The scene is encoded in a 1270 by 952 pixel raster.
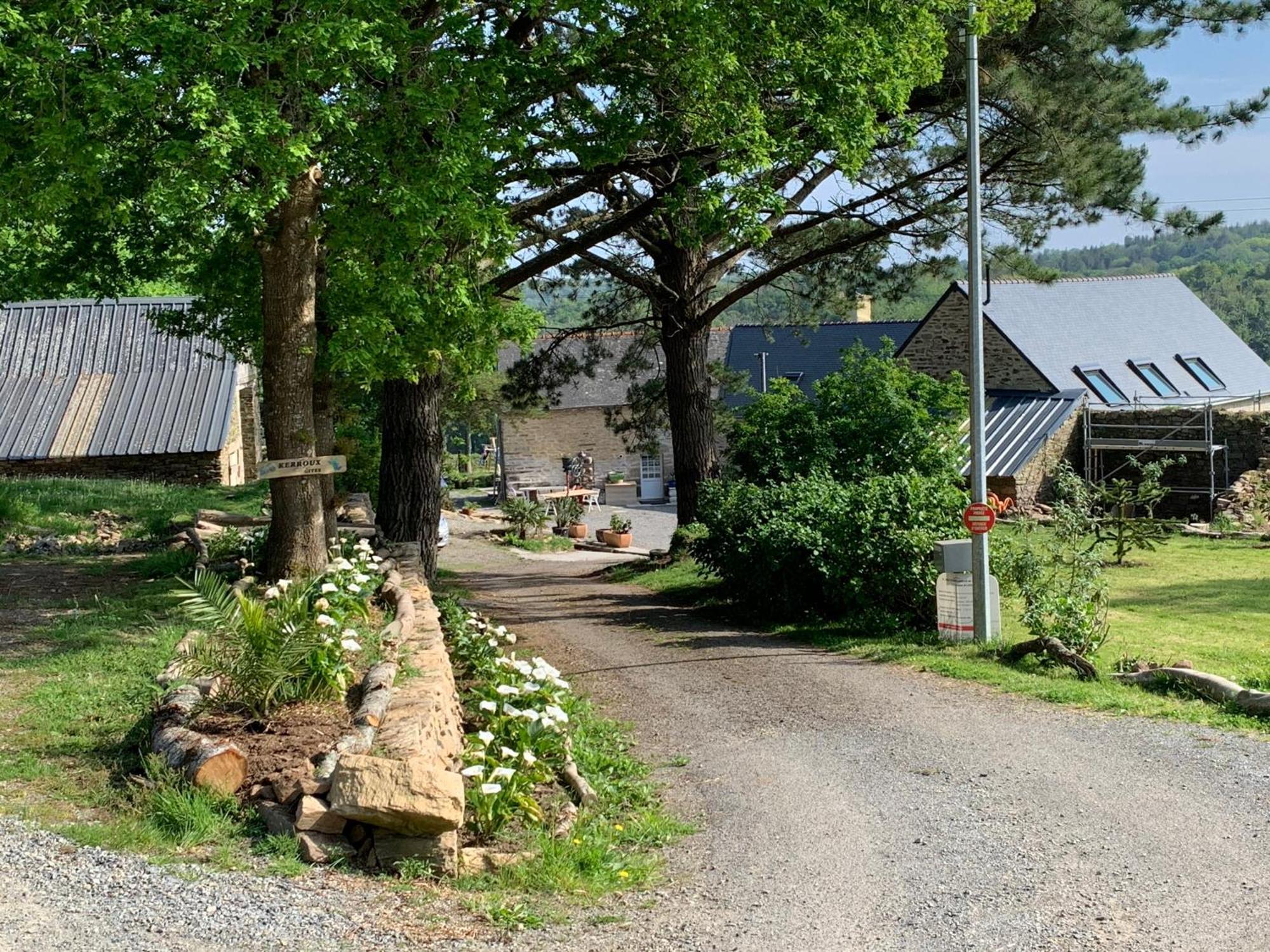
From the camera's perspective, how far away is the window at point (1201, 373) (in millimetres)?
37969

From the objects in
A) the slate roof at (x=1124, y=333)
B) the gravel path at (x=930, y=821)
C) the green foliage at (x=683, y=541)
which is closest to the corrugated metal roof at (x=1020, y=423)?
the slate roof at (x=1124, y=333)

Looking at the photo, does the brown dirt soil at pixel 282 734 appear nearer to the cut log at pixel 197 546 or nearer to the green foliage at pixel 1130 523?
the cut log at pixel 197 546

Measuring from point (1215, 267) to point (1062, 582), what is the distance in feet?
354

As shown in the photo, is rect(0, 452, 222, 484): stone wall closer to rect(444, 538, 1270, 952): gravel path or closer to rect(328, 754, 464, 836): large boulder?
rect(444, 538, 1270, 952): gravel path

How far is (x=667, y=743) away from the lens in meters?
9.62

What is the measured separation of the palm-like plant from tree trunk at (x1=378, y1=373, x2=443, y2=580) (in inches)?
344

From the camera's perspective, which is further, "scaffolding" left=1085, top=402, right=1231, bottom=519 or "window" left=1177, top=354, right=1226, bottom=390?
"window" left=1177, top=354, right=1226, bottom=390

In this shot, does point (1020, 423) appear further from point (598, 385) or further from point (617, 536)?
point (598, 385)

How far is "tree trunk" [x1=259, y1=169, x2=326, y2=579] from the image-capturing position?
11359mm

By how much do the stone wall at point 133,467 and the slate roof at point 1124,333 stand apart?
1967 centimetres

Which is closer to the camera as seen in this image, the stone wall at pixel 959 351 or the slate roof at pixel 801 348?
the stone wall at pixel 959 351

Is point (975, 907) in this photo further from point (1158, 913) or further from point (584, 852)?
point (584, 852)

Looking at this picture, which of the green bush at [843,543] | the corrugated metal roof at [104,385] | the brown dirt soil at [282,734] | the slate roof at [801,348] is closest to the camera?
the brown dirt soil at [282,734]

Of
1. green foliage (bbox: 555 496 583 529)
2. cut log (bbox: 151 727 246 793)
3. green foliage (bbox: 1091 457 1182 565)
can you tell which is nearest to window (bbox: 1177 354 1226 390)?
green foliage (bbox: 1091 457 1182 565)
